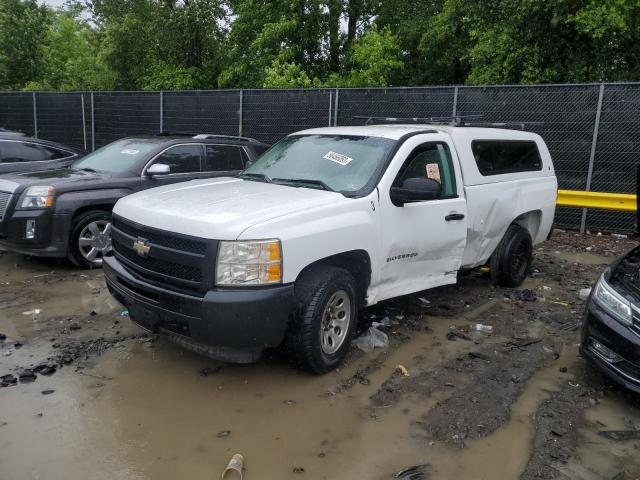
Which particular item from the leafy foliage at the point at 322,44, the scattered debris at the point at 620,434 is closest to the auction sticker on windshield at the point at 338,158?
the scattered debris at the point at 620,434

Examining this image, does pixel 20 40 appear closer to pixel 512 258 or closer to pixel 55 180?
pixel 55 180

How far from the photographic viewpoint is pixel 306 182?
4.72m

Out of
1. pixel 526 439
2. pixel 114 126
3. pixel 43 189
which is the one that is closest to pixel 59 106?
pixel 114 126

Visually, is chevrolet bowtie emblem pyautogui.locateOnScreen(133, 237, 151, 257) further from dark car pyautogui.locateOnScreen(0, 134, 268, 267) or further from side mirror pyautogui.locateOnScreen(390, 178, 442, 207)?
dark car pyautogui.locateOnScreen(0, 134, 268, 267)

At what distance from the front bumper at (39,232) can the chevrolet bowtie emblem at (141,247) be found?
9.70 ft

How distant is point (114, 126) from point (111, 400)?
12.2 metres

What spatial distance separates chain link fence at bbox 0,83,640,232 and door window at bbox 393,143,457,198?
539cm

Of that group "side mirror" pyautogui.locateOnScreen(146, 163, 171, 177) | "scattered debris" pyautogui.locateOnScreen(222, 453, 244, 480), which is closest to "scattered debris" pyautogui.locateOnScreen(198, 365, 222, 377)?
"scattered debris" pyautogui.locateOnScreen(222, 453, 244, 480)

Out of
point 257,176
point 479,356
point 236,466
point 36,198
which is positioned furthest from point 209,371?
point 36,198

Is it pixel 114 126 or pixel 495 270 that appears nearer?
pixel 495 270

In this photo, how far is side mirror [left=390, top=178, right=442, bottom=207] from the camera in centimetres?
448

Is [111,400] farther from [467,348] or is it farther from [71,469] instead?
[467,348]

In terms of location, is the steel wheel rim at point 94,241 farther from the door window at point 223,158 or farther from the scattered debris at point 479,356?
the scattered debris at point 479,356

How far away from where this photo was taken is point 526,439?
353cm
